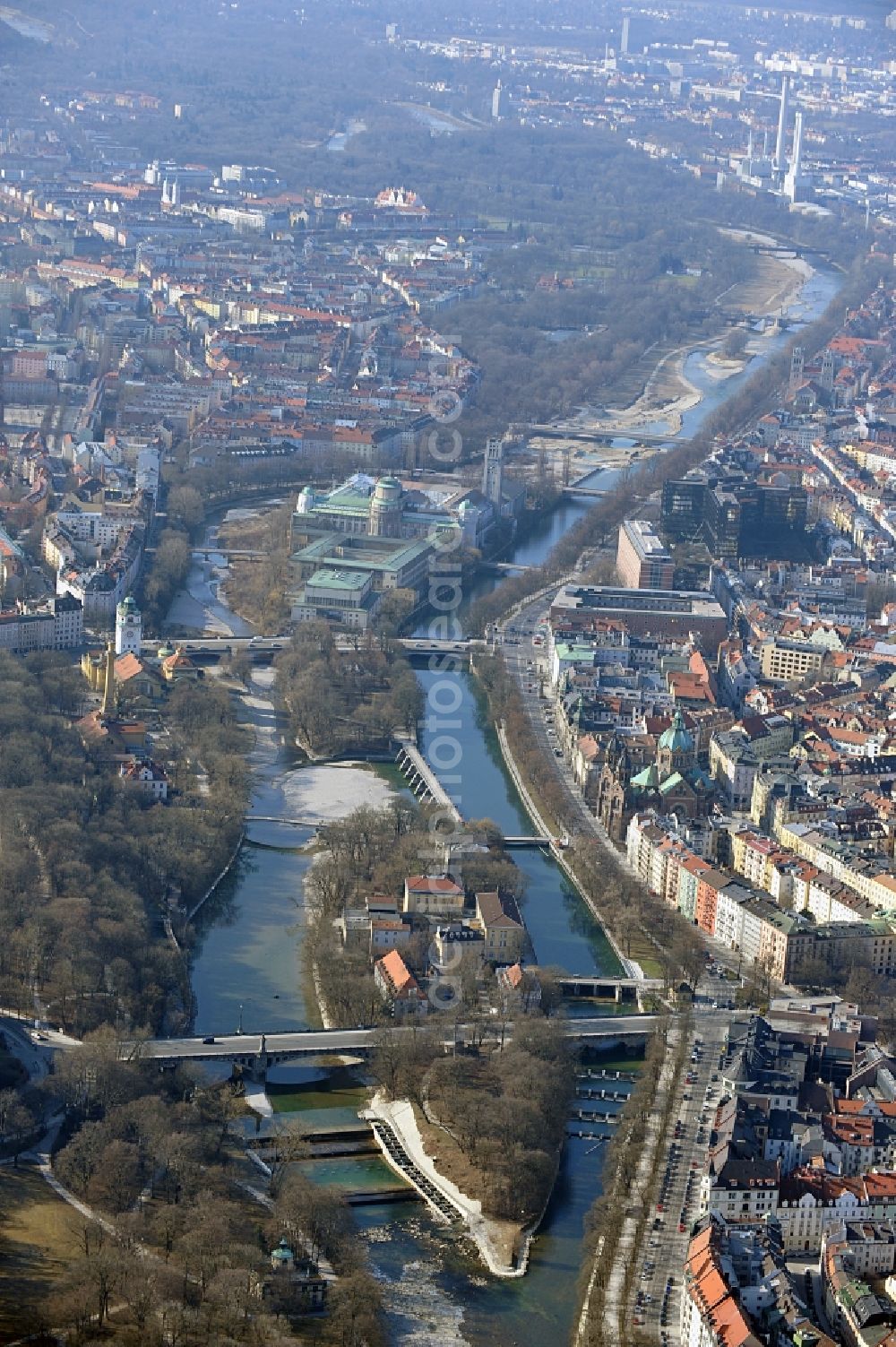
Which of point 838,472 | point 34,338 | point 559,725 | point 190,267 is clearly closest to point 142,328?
point 34,338

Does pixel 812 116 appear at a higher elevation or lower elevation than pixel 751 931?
lower

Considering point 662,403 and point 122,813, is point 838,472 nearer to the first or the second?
point 662,403

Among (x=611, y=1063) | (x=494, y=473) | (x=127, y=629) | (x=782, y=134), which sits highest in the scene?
(x=611, y=1063)

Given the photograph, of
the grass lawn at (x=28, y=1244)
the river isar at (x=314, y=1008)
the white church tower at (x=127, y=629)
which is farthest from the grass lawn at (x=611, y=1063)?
the white church tower at (x=127, y=629)

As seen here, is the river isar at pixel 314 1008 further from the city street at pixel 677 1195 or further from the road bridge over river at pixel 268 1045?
the city street at pixel 677 1195

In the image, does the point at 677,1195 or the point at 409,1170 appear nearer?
the point at 677,1195

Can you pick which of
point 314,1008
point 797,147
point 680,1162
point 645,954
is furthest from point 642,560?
point 797,147

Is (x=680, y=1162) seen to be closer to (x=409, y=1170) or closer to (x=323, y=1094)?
(x=409, y=1170)
